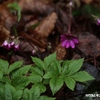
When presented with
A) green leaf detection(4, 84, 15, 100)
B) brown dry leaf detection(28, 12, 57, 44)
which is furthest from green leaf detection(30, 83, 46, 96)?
brown dry leaf detection(28, 12, 57, 44)

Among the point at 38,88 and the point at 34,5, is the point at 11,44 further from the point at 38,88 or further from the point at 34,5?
the point at 34,5

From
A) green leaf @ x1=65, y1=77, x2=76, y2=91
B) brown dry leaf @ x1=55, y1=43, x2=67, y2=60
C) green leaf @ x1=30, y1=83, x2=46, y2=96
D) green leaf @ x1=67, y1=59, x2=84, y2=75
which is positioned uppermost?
green leaf @ x1=67, y1=59, x2=84, y2=75

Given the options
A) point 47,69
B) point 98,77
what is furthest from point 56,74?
point 98,77

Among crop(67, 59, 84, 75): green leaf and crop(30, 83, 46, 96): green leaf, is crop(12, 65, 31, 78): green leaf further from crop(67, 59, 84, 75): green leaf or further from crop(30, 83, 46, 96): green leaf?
crop(67, 59, 84, 75): green leaf

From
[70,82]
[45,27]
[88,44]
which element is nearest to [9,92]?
[70,82]

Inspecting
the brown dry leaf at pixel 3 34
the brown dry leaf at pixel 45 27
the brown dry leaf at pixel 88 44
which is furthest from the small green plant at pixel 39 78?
the brown dry leaf at pixel 45 27
